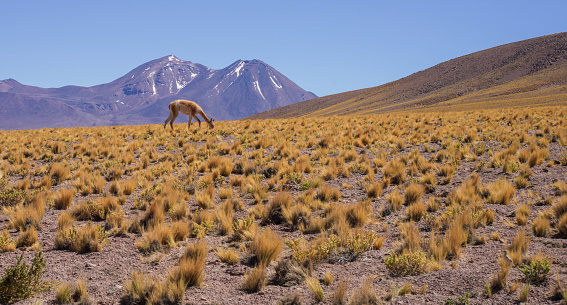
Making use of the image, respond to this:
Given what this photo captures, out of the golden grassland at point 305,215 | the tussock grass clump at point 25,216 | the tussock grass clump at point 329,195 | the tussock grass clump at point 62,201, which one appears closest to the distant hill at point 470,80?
the golden grassland at point 305,215

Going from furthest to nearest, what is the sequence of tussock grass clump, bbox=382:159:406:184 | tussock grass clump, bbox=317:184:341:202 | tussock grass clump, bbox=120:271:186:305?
tussock grass clump, bbox=382:159:406:184
tussock grass clump, bbox=317:184:341:202
tussock grass clump, bbox=120:271:186:305

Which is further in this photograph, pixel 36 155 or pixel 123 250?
pixel 36 155

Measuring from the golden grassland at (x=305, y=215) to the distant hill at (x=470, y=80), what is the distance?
61.5m

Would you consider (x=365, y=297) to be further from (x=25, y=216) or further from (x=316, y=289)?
(x=25, y=216)

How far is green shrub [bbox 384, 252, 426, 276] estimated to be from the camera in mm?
4379

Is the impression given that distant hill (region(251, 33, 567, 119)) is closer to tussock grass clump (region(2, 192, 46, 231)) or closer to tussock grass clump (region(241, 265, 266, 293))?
tussock grass clump (region(2, 192, 46, 231))

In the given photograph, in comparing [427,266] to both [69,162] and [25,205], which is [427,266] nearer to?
[25,205]

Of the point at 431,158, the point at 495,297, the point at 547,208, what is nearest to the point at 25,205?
the point at 495,297

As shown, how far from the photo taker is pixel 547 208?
21.6 feet

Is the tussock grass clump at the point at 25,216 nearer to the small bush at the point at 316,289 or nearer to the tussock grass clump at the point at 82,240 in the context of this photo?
the tussock grass clump at the point at 82,240

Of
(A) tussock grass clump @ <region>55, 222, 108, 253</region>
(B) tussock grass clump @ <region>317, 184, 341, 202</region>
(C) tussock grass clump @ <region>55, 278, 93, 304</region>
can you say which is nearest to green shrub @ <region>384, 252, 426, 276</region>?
(C) tussock grass clump @ <region>55, 278, 93, 304</region>

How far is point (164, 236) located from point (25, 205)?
364cm

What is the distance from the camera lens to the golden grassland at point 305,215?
4.36 meters

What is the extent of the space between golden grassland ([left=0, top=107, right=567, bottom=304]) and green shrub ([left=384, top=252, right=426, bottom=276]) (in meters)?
0.01
